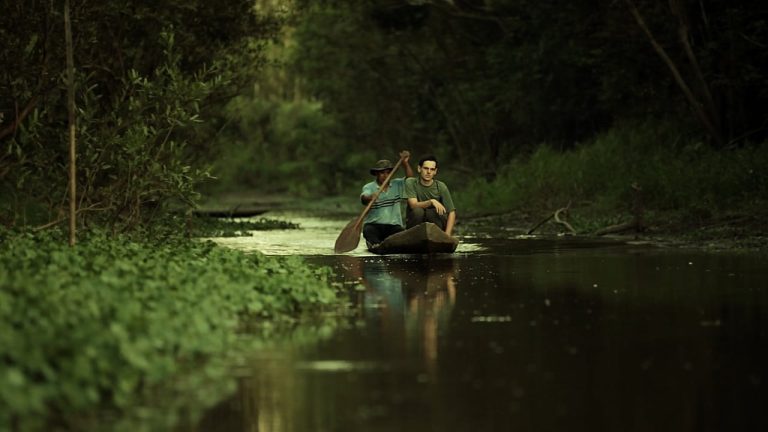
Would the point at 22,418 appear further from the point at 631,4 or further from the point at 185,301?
the point at 631,4

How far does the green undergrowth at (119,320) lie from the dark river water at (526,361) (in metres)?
0.55

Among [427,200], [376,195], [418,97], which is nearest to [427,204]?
[427,200]

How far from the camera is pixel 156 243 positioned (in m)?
21.7

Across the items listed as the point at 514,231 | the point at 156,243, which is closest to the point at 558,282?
the point at 156,243

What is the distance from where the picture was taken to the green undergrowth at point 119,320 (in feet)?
28.0

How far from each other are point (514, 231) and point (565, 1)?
9.95 m

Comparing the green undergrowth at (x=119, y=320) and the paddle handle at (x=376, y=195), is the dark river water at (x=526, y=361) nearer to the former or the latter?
the green undergrowth at (x=119, y=320)

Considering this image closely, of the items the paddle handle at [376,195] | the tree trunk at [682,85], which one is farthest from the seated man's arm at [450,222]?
the tree trunk at [682,85]

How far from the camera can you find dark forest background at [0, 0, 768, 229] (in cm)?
2128

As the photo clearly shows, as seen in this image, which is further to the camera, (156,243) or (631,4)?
(631,4)

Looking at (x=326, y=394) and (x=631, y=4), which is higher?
(x=631, y=4)

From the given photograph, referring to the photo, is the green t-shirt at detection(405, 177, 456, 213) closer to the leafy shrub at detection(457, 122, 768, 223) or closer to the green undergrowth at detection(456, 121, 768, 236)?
the green undergrowth at detection(456, 121, 768, 236)

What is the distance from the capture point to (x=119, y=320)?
33.7ft

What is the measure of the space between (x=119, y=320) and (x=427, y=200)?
15265mm
